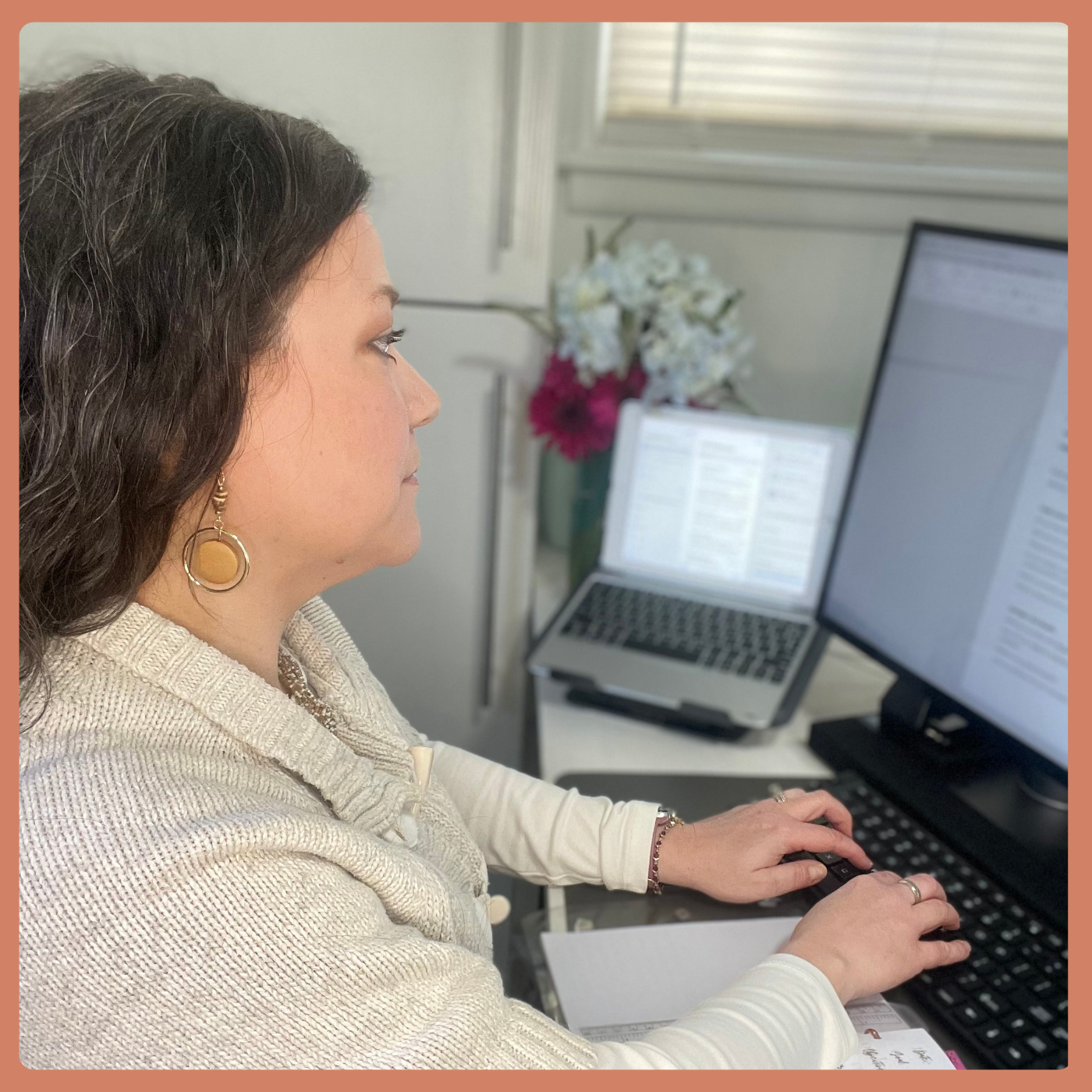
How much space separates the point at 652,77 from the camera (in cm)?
141

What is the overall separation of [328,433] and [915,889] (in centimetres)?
51

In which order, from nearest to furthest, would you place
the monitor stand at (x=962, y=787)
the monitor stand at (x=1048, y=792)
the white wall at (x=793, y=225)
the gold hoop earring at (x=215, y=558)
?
the gold hoop earring at (x=215, y=558) → the monitor stand at (x=962, y=787) → the monitor stand at (x=1048, y=792) → the white wall at (x=793, y=225)

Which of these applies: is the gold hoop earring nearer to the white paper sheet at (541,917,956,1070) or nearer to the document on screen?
the white paper sheet at (541,917,956,1070)

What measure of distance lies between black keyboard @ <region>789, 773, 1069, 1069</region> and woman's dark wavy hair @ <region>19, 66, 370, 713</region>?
53cm

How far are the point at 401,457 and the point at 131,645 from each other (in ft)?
0.66

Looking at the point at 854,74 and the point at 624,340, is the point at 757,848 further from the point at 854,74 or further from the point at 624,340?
the point at 854,74

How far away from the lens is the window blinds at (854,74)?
1324 mm

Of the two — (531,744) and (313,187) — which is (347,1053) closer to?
(313,187)

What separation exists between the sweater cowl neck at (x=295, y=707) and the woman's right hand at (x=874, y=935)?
29 centimetres

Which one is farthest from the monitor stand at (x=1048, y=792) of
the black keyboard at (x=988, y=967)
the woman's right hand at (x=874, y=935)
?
the woman's right hand at (x=874, y=935)

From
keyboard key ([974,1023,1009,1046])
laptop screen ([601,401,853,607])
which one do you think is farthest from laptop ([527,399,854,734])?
keyboard key ([974,1023,1009,1046])

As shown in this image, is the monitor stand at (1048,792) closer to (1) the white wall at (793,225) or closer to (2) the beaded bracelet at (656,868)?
(2) the beaded bracelet at (656,868)

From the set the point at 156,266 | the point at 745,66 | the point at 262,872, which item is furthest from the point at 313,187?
the point at 745,66

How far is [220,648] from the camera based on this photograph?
644mm
